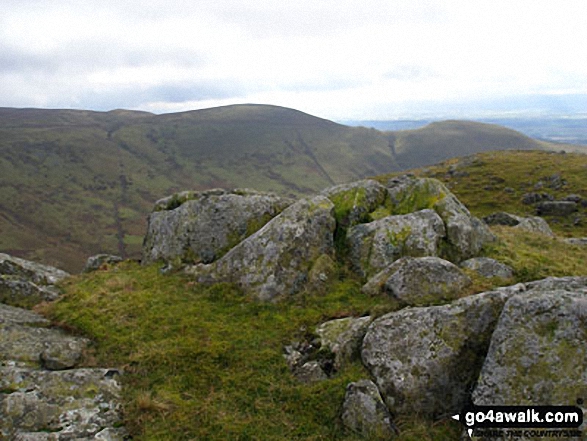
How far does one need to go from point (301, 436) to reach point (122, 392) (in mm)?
6258

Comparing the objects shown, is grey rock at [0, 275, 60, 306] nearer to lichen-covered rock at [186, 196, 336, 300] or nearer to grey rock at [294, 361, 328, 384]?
lichen-covered rock at [186, 196, 336, 300]

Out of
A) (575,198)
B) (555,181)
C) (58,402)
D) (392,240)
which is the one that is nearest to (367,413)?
(58,402)

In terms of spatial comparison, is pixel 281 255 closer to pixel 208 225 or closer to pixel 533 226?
pixel 208 225

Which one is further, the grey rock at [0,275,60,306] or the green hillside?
the green hillside

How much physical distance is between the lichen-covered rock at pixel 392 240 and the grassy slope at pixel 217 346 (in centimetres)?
170

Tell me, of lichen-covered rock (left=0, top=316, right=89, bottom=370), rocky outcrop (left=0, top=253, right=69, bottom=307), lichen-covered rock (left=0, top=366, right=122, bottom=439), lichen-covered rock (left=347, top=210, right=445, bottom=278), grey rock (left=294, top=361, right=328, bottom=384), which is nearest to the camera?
lichen-covered rock (left=0, top=366, right=122, bottom=439)

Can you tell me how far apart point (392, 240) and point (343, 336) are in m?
8.15

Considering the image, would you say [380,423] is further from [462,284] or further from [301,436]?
[462,284]

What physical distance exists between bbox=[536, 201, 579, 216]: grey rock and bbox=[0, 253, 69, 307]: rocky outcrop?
264 ft

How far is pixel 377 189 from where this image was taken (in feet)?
83.5

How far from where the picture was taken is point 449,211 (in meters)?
22.4

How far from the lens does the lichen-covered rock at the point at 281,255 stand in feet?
62.3

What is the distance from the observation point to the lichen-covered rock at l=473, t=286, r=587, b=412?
971 centimetres

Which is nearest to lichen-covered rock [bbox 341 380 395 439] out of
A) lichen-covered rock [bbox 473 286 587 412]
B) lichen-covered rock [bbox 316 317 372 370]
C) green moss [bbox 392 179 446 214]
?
lichen-covered rock [bbox 316 317 372 370]
